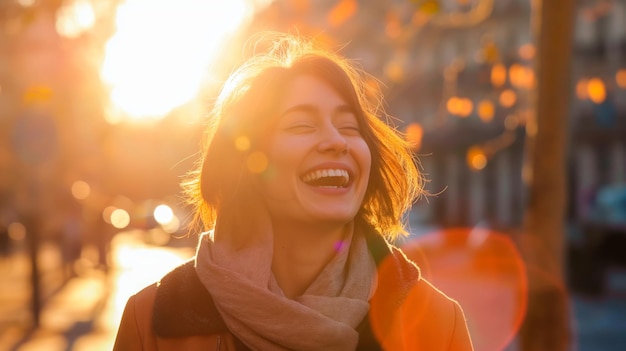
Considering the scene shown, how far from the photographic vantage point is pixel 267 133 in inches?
123

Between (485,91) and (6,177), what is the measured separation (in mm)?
25599

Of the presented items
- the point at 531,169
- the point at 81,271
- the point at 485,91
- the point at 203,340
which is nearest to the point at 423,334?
the point at 203,340

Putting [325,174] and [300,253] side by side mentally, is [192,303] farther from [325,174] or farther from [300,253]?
[325,174]

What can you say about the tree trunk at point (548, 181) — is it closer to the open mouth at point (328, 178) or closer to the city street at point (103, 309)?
the city street at point (103, 309)

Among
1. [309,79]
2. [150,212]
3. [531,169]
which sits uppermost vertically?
[309,79]

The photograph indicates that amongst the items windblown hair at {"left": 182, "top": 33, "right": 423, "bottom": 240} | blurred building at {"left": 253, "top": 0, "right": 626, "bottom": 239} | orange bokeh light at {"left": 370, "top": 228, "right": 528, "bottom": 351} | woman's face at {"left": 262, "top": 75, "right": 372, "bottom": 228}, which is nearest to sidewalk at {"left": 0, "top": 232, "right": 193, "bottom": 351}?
orange bokeh light at {"left": 370, "top": 228, "right": 528, "bottom": 351}

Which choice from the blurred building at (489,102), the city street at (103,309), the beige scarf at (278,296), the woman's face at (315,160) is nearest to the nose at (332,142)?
the woman's face at (315,160)

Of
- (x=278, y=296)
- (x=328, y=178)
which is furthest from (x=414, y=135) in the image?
(x=278, y=296)

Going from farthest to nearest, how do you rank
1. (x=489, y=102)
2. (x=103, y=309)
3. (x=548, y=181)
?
(x=489, y=102) → (x=103, y=309) → (x=548, y=181)

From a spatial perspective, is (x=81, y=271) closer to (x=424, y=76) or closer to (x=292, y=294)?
(x=292, y=294)

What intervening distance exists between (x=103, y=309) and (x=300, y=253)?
14218 mm

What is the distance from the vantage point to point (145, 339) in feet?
10.1

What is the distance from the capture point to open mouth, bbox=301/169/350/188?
2.99 metres

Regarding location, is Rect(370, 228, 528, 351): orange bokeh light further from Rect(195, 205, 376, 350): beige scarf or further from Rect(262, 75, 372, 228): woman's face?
Rect(262, 75, 372, 228): woman's face
